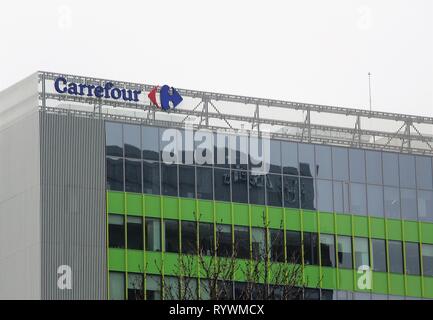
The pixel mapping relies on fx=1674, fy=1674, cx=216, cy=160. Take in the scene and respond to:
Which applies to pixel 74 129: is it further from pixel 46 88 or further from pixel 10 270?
pixel 10 270

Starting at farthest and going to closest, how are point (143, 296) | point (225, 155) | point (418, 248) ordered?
point (418, 248) < point (225, 155) < point (143, 296)

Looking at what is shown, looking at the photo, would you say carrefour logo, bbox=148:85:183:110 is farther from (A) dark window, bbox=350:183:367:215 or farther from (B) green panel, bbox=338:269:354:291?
(B) green panel, bbox=338:269:354:291

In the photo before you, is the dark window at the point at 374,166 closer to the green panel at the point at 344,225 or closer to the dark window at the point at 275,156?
the green panel at the point at 344,225

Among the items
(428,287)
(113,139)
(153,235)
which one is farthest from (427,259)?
(113,139)

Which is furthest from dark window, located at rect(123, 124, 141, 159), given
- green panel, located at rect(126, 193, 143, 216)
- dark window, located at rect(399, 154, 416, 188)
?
dark window, located at rect(399, 154, 416, 188)

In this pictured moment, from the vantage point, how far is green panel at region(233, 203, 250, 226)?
88.2 meters

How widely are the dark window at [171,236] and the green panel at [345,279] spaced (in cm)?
1013

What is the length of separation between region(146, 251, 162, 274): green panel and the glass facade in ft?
0.70

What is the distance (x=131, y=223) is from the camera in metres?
85.0

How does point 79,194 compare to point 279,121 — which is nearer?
point 79,194

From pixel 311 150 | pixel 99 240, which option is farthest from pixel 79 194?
pixel 311 150

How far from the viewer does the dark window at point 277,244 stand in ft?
289

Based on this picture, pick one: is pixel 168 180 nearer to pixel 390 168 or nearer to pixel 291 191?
pixel 291 191

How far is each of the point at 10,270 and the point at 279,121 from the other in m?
17.5
